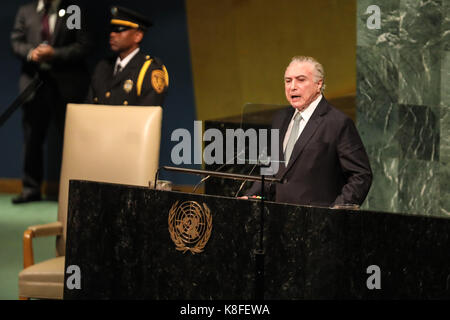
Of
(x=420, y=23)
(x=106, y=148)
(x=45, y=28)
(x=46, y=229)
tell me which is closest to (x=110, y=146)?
(x=106, y=148)

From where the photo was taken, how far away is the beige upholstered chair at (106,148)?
3525mm

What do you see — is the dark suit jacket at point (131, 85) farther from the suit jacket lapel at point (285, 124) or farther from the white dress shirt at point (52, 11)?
the white dress shirt at point (52, 11)

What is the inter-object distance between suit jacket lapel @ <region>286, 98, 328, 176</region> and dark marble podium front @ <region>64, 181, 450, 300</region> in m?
0.68

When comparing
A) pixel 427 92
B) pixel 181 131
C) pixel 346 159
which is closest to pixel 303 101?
pixel 346 159

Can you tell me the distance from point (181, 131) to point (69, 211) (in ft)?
12.5

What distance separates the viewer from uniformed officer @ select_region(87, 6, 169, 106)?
4.48 meters

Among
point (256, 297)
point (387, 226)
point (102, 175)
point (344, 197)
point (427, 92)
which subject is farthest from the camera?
point (427, 92)

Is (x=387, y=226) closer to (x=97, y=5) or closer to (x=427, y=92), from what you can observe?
(x=427, y=92)

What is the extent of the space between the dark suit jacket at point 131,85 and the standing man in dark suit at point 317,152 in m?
1.38

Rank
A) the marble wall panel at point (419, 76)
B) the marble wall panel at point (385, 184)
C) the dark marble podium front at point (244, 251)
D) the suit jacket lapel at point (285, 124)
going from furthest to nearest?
the marble wall panel at point (385, 184)
the marble wall panel at point (419, 76)
the suit jacket lapel at point (285, 124)
the dark marble podium front at point (244, 251)

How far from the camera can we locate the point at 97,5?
7.04 metres

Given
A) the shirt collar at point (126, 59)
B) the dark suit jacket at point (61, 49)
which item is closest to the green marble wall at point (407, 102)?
the shirt collar at point (126, 59)

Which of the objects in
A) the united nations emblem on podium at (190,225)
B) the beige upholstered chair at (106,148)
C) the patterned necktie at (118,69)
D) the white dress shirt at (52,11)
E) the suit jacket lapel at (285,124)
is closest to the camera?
the united nations emblem on podium at (190,225)

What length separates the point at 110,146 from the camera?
360 cm
